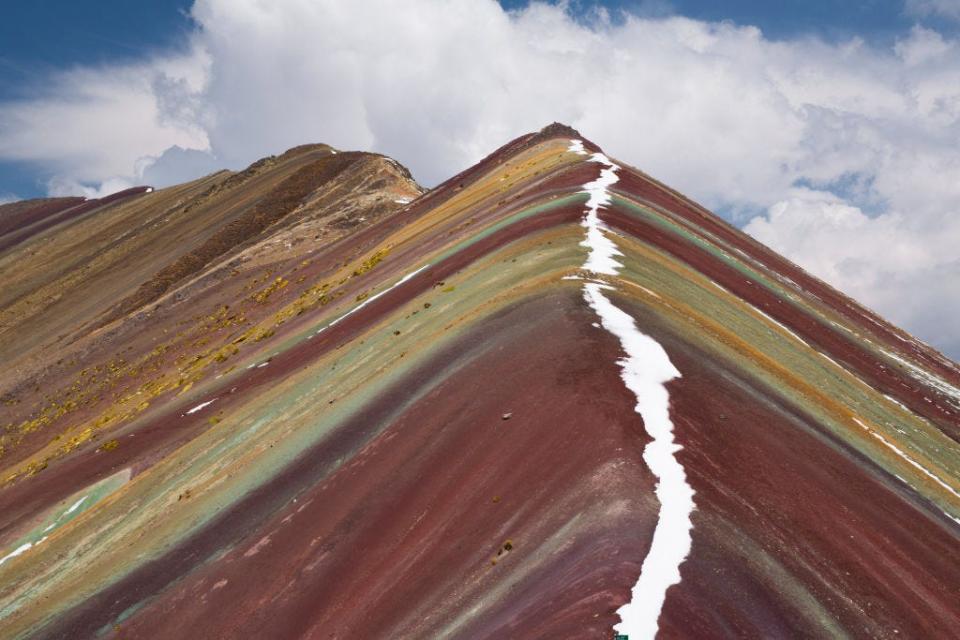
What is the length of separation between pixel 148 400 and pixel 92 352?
80.8 ft

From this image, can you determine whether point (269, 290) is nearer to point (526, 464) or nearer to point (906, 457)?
point (906, 457)

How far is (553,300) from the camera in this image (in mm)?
26422

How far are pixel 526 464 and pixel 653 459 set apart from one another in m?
2.77

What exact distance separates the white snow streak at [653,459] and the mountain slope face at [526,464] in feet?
0.20

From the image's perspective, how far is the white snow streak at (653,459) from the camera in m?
12.5

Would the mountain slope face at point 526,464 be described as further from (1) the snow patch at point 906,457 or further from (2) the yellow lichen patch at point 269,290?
(2) the yellow lichen patch at point 269,290

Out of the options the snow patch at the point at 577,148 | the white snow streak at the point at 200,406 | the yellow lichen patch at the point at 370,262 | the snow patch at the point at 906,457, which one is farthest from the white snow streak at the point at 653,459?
the snow patch at the point at 577,148

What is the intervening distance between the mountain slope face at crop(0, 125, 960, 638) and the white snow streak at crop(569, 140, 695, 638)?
62 millimetres

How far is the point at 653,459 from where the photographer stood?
16.9 metres

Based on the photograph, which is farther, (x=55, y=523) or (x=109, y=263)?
(x=109, y=263)

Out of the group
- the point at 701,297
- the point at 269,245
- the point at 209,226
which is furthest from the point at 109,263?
the point at 701,297

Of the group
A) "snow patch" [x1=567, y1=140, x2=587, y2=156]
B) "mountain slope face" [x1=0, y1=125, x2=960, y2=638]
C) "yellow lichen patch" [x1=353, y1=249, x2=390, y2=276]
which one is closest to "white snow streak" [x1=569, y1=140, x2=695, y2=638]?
"mountain slope face" [x1=0, y1=125, x2=960, y2=638]

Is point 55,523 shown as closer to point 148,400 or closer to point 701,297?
point 148,400

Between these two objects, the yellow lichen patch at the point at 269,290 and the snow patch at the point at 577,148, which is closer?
the snow patch at the point at 577,148
